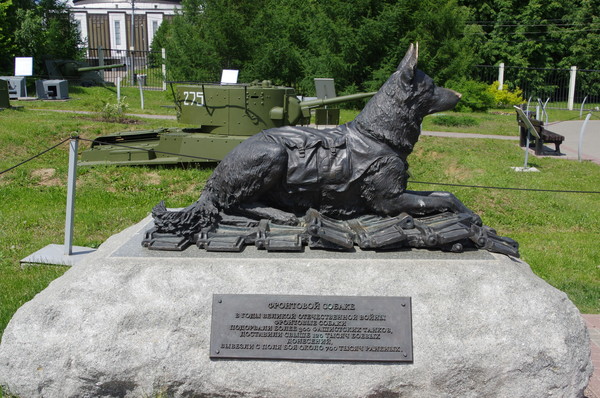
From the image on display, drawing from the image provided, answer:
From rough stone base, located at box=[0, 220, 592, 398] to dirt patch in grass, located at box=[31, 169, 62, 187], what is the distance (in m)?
6.98

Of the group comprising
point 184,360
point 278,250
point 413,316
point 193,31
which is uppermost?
point 193,31

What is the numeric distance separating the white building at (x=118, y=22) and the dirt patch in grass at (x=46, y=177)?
3698 cm

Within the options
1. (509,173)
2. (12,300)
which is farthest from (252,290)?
(509,173)

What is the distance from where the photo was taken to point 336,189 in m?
4.27

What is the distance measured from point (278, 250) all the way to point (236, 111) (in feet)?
22.5

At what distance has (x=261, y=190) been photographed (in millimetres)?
4281

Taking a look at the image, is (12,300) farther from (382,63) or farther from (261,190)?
(382,63)

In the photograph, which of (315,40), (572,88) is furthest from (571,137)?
(572,88)

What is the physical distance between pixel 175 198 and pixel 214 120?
6.21 ft

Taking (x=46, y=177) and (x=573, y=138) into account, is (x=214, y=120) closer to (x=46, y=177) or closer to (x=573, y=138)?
(x=46, y=177)

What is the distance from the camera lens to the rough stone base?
3396mm

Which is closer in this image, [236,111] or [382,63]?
[236,111]

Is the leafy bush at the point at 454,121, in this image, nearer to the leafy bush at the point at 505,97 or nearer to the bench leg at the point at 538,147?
the bench leg at the point at 538,147

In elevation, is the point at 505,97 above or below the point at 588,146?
above
